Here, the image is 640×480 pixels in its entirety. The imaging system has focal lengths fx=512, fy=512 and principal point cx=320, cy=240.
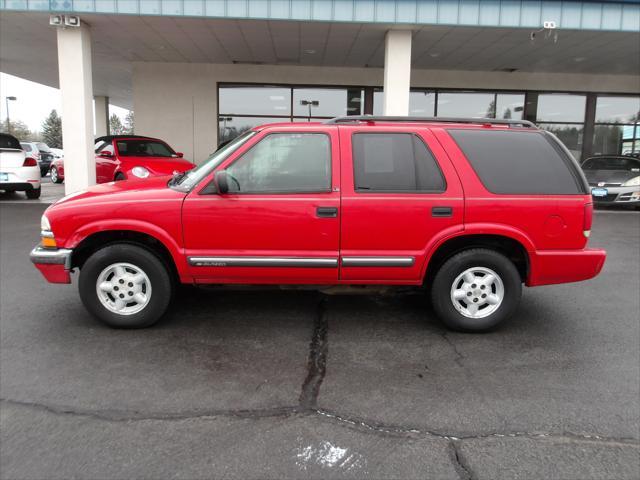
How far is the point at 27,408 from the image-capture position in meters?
3.12

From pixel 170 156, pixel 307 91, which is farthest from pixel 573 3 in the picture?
pixel 170 156

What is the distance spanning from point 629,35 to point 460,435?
12406 mm

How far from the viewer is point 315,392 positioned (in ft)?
11.1

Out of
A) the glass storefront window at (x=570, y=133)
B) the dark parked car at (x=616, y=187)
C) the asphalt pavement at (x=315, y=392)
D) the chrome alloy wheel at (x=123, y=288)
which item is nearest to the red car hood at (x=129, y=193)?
the chrome alloy wheel at (x=123, y=288)

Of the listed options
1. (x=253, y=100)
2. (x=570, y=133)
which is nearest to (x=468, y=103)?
Answer: (x=570, y=133)

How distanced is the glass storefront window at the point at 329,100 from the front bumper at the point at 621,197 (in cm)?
787

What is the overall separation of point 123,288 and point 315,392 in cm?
204

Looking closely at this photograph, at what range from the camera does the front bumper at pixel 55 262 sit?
4.30 meters

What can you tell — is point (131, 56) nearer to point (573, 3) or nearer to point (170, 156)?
point (170, 156)

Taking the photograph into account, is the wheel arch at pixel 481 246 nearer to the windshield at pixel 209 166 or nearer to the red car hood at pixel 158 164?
the windshield at pixel 209 166

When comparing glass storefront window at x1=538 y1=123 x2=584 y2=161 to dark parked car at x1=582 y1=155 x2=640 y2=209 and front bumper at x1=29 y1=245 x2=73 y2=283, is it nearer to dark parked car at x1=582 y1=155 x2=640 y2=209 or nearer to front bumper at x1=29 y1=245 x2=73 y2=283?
dark parked car at x1=582 y1=155 x2=640 y2=209

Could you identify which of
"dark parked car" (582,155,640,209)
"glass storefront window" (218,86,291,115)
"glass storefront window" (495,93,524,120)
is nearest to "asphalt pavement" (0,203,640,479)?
"dark parked car" (582,155,640,209)

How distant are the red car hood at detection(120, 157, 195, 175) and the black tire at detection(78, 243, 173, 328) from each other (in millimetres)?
7249

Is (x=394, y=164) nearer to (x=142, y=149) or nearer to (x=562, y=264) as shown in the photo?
(x=562, y=264)
